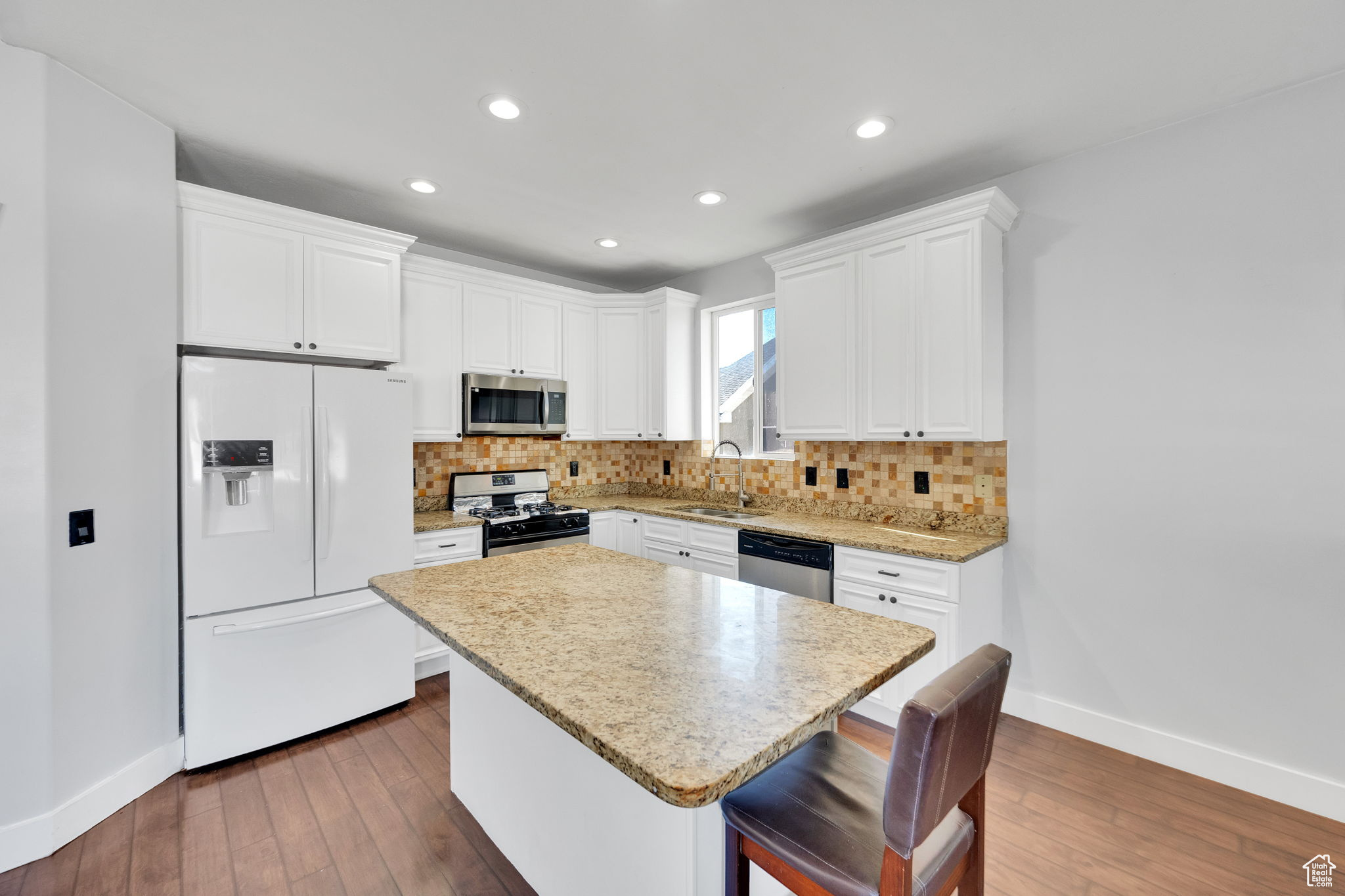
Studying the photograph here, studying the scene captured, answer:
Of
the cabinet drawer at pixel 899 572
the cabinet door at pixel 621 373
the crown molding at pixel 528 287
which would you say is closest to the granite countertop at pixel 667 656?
the cabinet drawer at pixel 899 572

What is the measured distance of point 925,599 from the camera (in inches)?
98.7

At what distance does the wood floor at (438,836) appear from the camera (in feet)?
5.68

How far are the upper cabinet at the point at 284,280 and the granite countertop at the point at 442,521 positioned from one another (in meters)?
0.92

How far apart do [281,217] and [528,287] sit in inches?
57.0

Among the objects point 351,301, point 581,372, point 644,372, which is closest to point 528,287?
point 581,372

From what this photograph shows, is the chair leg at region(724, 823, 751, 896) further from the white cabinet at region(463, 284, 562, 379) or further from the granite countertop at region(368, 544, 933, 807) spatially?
the white cabinet at region(463, 284, 562, 379)

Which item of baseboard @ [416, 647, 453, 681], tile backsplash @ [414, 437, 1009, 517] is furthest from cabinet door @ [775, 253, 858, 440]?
baseboard @ [416, 647, 453, 681]

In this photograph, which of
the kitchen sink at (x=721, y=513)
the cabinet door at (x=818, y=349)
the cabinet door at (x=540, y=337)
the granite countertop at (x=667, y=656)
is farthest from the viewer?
the cabinet door at (x=540, y=337)

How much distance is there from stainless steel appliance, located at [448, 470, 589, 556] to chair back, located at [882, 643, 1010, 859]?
274cm

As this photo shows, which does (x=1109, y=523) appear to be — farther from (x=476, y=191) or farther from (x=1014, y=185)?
(x=476, y=191)

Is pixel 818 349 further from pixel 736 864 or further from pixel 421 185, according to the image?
pixel 736 864

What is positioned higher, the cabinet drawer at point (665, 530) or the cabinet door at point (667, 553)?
the cabinet drawer at point (665, 530)

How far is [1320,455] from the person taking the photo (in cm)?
204

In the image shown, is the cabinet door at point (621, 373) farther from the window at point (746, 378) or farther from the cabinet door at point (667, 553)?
the cabinet door at point (667, 553)
